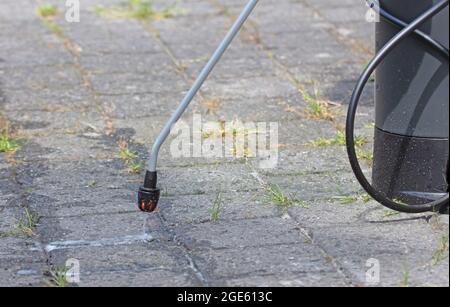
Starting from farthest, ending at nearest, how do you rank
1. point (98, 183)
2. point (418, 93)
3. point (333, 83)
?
point (333, 83) < point (98, 183) < point (418, 93)

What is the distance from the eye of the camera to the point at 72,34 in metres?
6.24

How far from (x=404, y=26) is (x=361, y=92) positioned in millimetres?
301

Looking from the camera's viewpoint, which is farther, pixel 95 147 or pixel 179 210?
pixel 95 147

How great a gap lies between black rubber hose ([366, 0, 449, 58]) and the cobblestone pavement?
622mm

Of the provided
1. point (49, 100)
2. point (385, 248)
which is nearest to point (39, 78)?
point (49, 100)

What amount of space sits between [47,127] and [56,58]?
3.55 feet

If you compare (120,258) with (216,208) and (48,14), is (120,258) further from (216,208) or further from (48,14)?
(48,14)

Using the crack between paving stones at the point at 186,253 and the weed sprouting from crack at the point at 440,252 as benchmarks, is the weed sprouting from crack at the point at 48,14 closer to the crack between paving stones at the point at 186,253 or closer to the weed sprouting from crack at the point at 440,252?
the crack between paving stones at the point at 186,253

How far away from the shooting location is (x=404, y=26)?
3463 millimetres

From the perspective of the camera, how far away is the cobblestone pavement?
3373 millimetres

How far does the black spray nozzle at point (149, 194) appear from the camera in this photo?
3678 mm

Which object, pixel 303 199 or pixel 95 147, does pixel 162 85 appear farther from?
pixel 303 199

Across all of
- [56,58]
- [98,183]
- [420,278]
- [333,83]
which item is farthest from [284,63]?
[420,278]

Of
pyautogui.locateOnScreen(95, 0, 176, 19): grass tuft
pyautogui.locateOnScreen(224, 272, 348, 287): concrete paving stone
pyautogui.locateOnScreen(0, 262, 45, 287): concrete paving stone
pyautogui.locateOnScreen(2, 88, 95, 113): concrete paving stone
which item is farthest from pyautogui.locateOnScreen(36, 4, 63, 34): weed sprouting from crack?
pyautogui.locateOnScreen(224, 272, 348, 287): concrete paving stone
